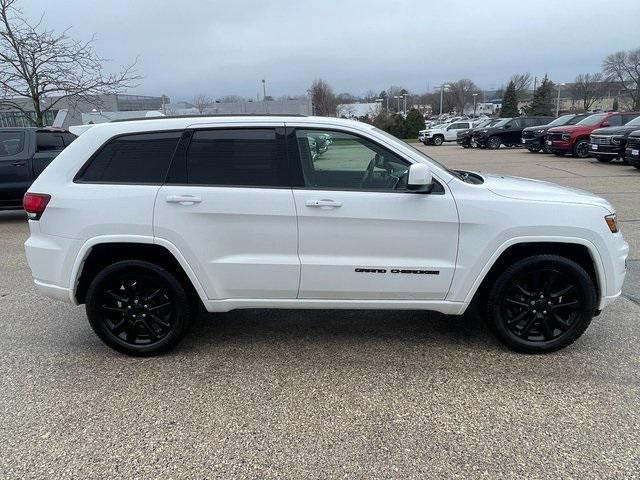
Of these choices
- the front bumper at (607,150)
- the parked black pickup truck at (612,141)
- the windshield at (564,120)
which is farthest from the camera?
the windshield at (564,120)

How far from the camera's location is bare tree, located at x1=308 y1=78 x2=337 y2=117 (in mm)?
55500

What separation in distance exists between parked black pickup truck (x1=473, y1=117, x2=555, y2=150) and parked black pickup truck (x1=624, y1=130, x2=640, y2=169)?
13682mm

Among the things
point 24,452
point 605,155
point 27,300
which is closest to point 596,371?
point 24,452

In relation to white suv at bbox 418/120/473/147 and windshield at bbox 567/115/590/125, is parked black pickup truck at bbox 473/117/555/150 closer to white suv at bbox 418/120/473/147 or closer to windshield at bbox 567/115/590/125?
windshield at bbox 567/115/590/125

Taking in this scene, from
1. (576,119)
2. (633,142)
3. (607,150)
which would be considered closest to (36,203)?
(633,142)

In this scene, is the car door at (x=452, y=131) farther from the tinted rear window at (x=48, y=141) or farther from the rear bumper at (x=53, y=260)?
the rear bumper at (x=53, y=260)

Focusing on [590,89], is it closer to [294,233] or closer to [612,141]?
[612,141]

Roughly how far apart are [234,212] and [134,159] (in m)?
0.90

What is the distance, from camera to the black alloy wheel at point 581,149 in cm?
1945

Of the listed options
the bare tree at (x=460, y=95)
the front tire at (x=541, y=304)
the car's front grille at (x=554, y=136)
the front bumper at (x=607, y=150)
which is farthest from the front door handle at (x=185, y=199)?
the bare tree at (x=460, y=95)

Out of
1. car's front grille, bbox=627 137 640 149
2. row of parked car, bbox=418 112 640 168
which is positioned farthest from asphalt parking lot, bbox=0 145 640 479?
row of parked car, bbox=418 112 640 168

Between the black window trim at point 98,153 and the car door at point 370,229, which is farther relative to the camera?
the black window trim at point 98,153

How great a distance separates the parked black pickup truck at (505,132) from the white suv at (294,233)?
26.3 metres

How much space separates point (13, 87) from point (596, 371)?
16.3 metres
